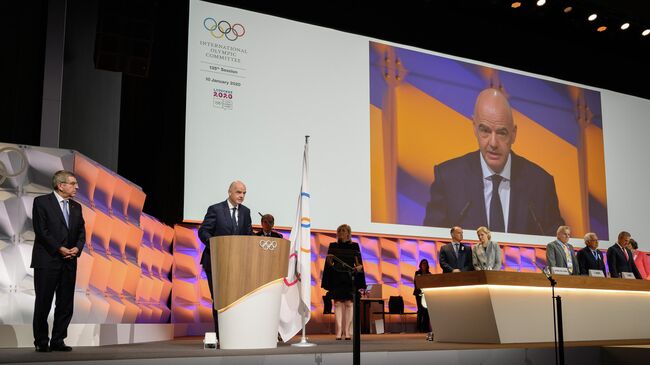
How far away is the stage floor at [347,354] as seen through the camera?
4.46 meters

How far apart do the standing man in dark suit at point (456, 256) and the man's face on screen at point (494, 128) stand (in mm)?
3782

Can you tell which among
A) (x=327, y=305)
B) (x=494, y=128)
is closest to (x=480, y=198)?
(x=494, y=128)

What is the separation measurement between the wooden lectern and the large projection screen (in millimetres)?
3734

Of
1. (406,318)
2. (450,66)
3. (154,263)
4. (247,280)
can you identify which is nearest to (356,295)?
(247,280)

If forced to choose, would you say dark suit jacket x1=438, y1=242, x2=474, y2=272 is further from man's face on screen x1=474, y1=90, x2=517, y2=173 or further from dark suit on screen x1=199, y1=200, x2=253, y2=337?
man's face on screen x1=474, y1=90, x2=517, y2=173

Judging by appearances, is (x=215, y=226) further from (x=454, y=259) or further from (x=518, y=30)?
(x=518, y=30)

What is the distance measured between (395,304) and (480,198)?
7.44 feet

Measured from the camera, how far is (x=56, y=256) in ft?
17.3

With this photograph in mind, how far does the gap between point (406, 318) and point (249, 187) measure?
145 inches

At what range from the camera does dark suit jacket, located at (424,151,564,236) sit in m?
11.1

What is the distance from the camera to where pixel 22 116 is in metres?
8.95

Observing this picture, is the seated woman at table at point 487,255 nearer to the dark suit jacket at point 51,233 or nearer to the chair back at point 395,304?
the chair back at point 395,304

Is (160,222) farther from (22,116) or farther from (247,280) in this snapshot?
(247,280)

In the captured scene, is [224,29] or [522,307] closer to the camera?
[522,307]
